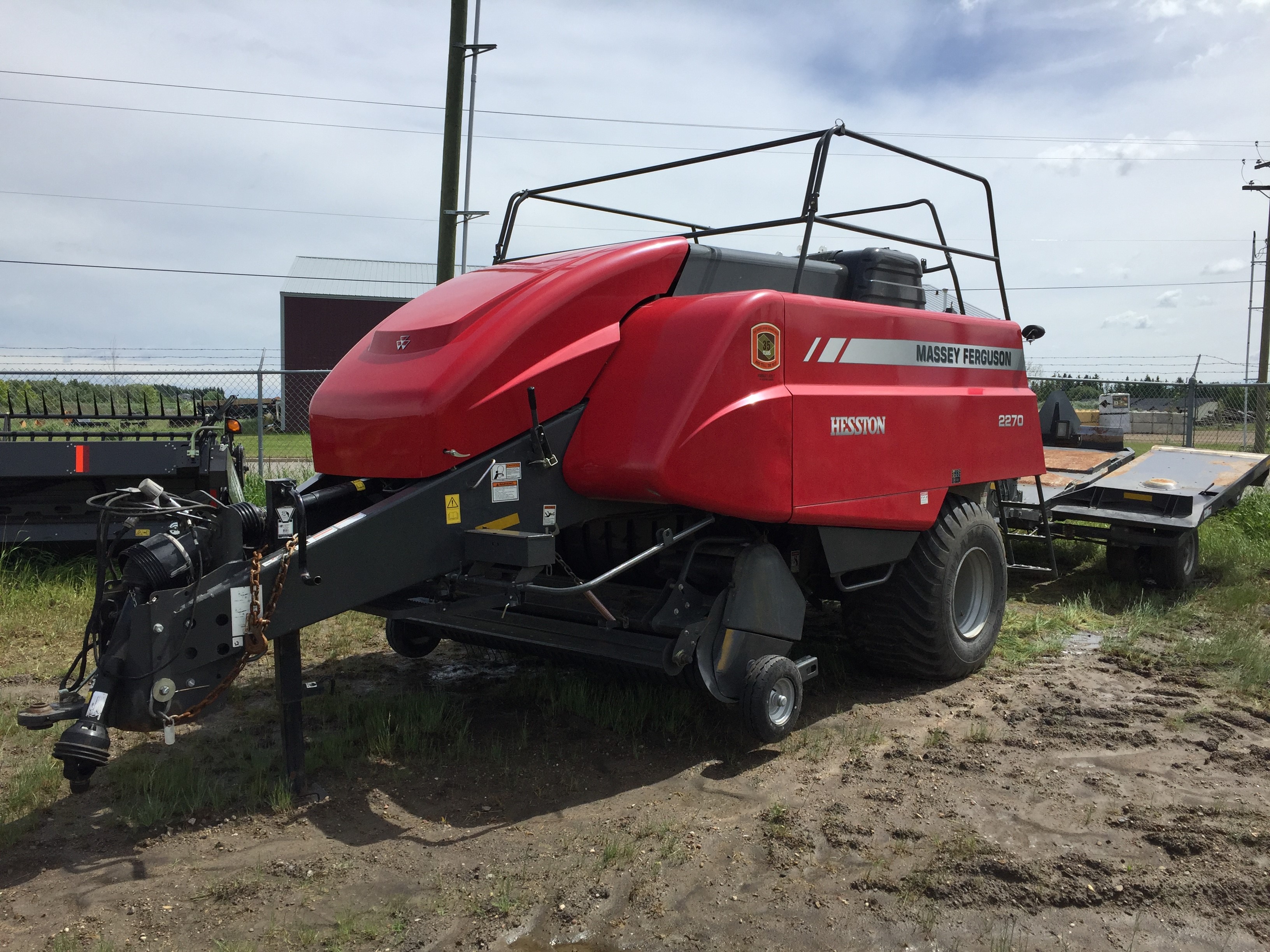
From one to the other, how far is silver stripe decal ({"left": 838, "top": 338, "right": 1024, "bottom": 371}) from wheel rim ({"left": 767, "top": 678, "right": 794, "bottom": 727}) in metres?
1.44

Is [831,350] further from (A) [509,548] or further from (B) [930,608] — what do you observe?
(A) [509,548]

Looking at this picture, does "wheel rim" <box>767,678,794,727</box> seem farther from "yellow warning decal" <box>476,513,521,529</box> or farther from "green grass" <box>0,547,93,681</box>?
"green grass" <box>0,547,93,681</box>

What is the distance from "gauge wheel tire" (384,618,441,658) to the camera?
18.3ft

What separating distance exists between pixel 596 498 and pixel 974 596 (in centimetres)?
268

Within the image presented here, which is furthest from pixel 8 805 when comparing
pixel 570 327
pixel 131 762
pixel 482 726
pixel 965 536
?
pixel 965 536

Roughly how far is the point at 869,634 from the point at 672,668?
5.54 ft

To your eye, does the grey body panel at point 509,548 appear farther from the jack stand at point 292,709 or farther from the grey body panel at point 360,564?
the jack stand at point 292,709

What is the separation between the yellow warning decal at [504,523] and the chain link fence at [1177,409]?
3.63 m

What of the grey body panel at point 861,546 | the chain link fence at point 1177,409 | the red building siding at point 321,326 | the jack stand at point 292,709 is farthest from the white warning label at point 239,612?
the red building siding at point 321,326

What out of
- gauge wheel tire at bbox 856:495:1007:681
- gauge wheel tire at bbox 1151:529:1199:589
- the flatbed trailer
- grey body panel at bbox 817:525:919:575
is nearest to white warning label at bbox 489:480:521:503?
grey body panel at bbox 817:525:919:575

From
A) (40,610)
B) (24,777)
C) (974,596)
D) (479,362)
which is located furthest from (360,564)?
(40,610)

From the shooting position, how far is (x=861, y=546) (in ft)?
16.2

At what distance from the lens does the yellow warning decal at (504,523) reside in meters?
4.06

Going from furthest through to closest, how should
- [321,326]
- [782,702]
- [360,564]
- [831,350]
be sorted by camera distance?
[321,326], [831,350], [782,702], [360,564]
